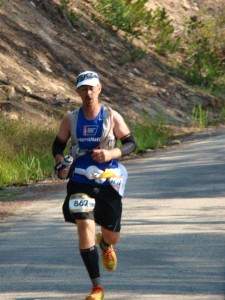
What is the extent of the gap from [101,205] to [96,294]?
819mm

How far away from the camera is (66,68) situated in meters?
30.7

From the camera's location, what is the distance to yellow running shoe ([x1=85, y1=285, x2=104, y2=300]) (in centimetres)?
856

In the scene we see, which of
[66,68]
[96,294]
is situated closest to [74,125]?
[96,294]

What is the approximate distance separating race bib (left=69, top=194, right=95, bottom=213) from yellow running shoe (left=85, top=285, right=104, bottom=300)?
1.94ft

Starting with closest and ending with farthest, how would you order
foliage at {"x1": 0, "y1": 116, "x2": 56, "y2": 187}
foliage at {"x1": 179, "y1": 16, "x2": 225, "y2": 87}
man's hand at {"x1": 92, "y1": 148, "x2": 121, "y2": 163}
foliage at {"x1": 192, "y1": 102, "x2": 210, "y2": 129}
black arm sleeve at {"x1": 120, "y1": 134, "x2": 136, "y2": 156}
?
man's hand at {"x1": 92, "y1": 148, "x2": 121, "y2": 163}, black arm sleeve at {"x1": 120, "y1": 134, "x2": 136, "y2": 156}, foliage at {"x1": 0, "y1": 116, "x2": 56, "y2": 187}, foliage at {"x1": 192, "y1": 102, "x2": 210, "y2": 129}, foliage at {"x1": 179, "y1": 16, "x2": 225, "y2": 87}

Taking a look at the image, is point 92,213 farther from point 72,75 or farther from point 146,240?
point 72,75

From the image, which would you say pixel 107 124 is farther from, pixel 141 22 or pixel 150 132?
pixel 141 22

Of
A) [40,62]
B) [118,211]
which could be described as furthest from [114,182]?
[40,62]

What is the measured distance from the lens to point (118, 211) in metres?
9.28

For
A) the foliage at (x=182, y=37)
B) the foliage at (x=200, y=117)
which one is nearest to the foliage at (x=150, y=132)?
the foliage at (x=200, y=117)

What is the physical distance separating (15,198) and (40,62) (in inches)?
535

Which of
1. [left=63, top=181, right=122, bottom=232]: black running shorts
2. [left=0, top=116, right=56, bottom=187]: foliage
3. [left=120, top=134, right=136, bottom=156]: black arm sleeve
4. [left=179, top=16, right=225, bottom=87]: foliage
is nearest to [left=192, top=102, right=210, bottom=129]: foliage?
[left=179, top=16, right=225, bottom=87]: foliage

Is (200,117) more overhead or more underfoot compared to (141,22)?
Answer: more underfoot

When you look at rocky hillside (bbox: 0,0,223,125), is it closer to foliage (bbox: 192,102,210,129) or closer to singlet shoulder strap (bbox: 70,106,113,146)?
foliage (bbox: 192,102,210,129)
